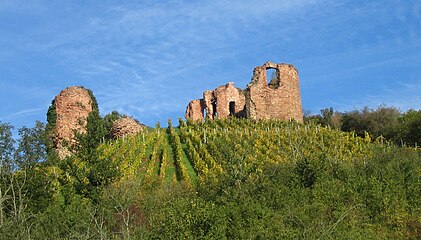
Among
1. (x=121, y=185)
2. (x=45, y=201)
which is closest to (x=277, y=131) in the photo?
(x=121, y=185)

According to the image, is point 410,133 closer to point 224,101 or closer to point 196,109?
point 224,101

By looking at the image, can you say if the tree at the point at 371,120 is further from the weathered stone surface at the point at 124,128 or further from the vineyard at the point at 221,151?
the weathered stone surface at the point at 124,128

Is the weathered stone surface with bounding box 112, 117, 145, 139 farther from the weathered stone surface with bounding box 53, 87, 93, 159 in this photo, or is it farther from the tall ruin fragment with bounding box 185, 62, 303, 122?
the tall ruin fragment with bounding box 185, 62, 303, 122

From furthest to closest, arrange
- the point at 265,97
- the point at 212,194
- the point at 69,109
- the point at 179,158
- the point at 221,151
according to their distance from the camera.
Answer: the point at 265,97 < the point at 69,109 < the point at 179,158 < the point at 221,151 < the point at 212,194

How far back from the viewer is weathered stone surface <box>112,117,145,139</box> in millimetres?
47156

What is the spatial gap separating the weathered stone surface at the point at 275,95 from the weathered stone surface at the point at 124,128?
1025 cm

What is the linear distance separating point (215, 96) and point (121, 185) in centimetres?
3067

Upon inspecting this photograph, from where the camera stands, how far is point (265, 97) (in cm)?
5122

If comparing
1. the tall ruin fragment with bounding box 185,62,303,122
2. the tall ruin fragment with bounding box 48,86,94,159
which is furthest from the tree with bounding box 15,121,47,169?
the tall ruin fragment with bounding box 185,62,303,122

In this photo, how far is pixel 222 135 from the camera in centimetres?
3934

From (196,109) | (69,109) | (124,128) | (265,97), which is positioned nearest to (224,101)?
(196,109)

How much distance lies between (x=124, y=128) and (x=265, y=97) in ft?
42.4

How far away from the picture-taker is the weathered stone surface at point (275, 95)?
50812mm

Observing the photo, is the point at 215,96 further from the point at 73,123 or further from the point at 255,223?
the point at 255,223
